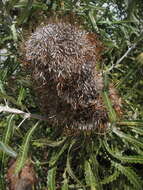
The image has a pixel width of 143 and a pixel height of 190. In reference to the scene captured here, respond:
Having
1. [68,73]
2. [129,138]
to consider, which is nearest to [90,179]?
[129,138]

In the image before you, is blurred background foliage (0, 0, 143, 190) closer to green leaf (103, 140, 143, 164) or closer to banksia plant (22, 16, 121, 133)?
green leaf (103, 140, 143, 164)

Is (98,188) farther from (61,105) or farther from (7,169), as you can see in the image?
(7,169)

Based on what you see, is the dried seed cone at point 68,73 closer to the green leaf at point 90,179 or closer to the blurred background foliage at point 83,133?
the blurred background foliage at point 83,133

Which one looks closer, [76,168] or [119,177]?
[119,177]

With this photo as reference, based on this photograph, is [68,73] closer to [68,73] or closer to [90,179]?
[68,73]

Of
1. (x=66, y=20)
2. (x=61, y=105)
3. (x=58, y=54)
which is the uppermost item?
(x=66, y=20)

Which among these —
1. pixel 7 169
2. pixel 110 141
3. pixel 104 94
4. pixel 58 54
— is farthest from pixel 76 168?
pixel 58 54

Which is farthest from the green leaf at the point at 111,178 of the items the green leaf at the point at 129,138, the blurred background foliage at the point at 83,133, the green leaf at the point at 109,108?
the green leaf at the point at 109,108
